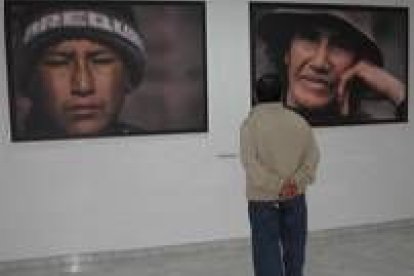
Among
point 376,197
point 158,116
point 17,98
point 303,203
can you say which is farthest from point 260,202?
point 376,197

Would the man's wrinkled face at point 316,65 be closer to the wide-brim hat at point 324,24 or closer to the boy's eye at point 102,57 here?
the wide-brim hat at point 324,24

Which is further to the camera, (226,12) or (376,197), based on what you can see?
(376,197)

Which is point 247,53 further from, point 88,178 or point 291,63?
point 88,178

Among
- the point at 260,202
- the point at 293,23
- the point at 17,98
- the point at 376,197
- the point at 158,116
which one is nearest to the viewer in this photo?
the point at 260,202

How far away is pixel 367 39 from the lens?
585 centimetres

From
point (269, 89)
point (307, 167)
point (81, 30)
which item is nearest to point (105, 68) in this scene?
point (81, 30)

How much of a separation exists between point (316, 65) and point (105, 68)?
6.10ft

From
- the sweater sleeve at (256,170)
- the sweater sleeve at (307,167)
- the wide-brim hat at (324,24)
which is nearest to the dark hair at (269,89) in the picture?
the sweater sleeve at (256,170)

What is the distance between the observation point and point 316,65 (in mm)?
5660

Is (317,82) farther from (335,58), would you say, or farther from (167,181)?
(167,181)

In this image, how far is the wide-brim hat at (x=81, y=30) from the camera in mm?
4801

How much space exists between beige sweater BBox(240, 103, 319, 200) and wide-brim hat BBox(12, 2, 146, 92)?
1.72 m

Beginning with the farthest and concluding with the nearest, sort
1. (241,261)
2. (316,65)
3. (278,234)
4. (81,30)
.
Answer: (316,65), (241,261), (81,30), (278,234)

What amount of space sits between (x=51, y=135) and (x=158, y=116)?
853 mm
